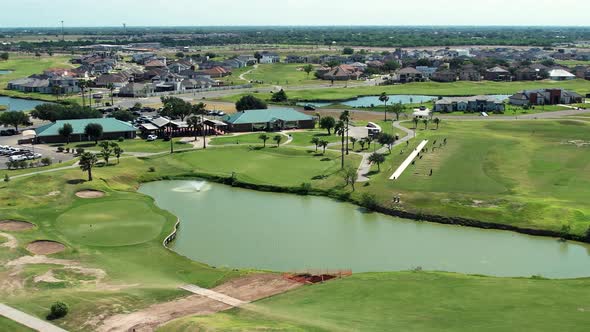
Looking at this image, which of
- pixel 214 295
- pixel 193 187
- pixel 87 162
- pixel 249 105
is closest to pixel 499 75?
pixel 249 105

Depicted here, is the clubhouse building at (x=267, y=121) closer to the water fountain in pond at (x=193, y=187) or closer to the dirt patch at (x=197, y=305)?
the water fountain in pond at (x=193, y=187)

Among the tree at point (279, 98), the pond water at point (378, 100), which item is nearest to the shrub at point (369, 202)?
the pond water at point (378, 100)

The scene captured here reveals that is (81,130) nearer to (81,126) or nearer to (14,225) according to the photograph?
(81,126)

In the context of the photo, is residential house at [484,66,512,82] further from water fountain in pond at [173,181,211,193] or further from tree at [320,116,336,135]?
water fountain in pond at [173,181,211,193]

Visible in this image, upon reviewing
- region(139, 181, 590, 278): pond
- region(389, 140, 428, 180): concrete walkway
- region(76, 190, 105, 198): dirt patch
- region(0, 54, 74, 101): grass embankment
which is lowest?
region(139, 181, 590, 278): pond

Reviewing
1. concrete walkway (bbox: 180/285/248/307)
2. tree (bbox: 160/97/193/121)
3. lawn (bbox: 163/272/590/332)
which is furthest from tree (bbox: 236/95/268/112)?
concrete walkway (bbox: 180/285/248/307)

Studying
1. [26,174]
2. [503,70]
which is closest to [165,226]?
[26,174]
